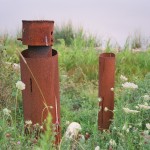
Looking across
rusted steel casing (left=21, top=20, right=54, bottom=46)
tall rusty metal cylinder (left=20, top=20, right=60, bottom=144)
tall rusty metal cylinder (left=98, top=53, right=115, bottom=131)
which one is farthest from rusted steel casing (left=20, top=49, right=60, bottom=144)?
tall rusty metal cylinder (left=98, top=53, right=115, bottom=131)

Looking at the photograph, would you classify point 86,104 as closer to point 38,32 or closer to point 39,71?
Answer: point 39,71

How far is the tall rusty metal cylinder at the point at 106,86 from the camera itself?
4.23 meters

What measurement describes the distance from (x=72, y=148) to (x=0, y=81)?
5.47 ft

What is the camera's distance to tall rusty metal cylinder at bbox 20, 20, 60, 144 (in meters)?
3.60

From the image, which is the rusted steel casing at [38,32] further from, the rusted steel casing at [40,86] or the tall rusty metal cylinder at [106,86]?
the tall rusty metal cylinder at [106,86]

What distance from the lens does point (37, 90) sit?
3.68 metres

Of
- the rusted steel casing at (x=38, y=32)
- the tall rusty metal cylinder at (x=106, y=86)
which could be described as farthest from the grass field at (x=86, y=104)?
the rusted steel casing at (x=38, y=32)

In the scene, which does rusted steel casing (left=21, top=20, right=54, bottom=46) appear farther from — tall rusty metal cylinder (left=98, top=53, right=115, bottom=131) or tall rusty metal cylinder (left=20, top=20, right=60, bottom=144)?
tall rusty metal cylinder (left=98, top=53, right=115, bottom=131)

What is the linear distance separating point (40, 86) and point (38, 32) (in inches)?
16.6

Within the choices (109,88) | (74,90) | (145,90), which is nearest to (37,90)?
(109,88)

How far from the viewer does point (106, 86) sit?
14.0ft

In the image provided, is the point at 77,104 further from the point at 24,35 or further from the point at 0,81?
the point at 24,35

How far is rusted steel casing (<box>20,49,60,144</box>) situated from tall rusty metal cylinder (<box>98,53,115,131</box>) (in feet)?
2.06

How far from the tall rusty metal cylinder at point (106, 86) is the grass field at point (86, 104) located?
97 mm
